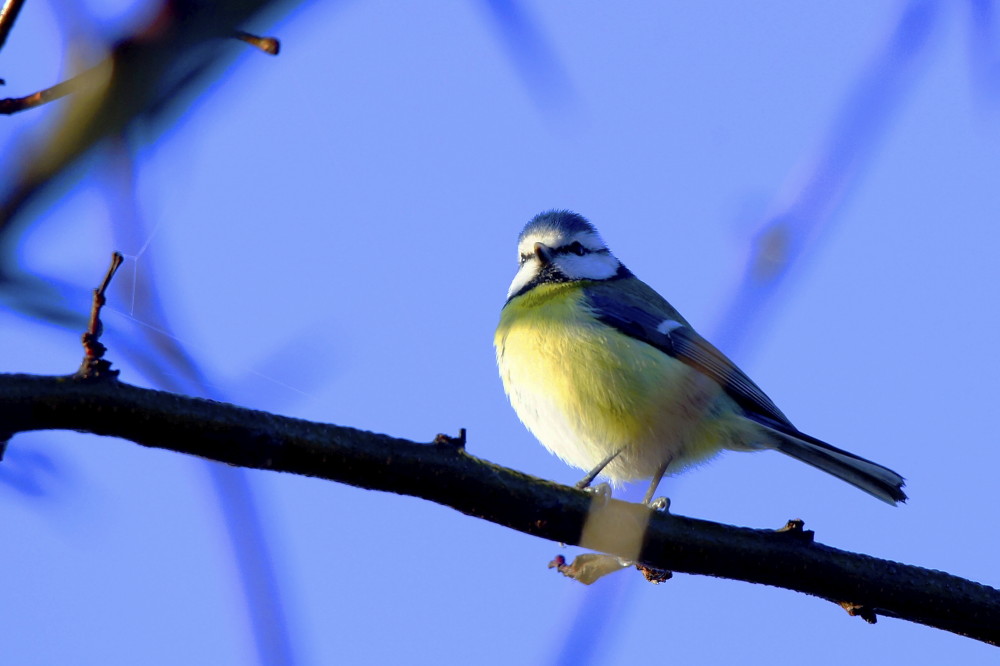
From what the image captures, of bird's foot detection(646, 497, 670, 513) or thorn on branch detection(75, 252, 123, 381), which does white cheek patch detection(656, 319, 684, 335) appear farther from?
thorn on branch detection(75, 252, 123, 381)

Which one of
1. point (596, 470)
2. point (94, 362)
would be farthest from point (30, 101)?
point (596, 470)

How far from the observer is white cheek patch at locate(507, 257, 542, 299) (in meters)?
5.67

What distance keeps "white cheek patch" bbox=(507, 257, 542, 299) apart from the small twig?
4.20 metres

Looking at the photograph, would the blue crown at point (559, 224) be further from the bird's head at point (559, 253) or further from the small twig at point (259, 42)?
the small twig at point (259, 42)

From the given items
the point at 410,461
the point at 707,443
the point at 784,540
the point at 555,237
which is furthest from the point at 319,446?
the point at 555,237

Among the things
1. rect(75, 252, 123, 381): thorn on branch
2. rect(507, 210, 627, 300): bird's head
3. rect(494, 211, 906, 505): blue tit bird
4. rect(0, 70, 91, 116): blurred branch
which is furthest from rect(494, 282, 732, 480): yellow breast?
rect(0, 70, 91, 116): blurred branch

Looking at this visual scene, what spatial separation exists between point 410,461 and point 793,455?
7.91 feet

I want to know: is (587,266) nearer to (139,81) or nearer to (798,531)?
(798,531)

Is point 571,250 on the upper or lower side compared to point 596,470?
upper

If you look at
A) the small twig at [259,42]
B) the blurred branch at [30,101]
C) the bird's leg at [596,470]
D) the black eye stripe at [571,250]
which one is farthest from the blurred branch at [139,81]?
the black eye stripe at [571,250]

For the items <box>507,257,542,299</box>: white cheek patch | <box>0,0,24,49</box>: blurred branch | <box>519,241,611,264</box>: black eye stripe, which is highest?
<box>519,241,611,264</box>: black eye stripe

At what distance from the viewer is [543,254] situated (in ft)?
18.7

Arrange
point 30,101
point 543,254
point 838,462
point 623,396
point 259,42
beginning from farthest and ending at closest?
point 543,254 < point 623,396 < point 838,462 < point 30,101 < point 259,42

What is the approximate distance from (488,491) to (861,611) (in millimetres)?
1200
